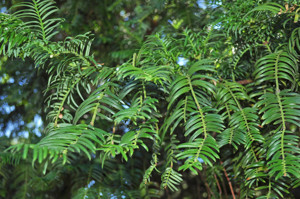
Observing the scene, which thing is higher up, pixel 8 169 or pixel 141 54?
pixel 141 54

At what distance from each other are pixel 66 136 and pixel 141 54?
0.24 metres

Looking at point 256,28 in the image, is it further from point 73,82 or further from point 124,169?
point 124,169

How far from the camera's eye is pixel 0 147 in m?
0.69

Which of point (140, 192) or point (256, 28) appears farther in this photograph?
point (140, 192)

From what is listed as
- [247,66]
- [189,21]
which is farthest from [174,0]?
[247,66]

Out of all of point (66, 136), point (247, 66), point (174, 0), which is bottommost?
point (66, 136)

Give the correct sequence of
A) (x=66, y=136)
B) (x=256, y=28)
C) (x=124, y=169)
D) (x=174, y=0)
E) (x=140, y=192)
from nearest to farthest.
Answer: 1. (x=66, y=136)
2. (x=256, y=28)
3. (x=140, y=192)
4. (x=124, y=169)
5. (x=174, y=0)

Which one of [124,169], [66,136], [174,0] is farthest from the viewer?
[174,0]

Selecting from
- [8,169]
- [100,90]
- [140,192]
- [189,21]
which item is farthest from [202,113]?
[8,169]

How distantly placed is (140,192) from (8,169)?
439 millimetres

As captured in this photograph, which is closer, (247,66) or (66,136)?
(66,136)

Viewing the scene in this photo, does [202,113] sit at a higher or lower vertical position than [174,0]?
lower

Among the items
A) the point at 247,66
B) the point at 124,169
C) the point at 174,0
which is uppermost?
the point at 174,0

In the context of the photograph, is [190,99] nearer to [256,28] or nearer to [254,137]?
[254,137]
